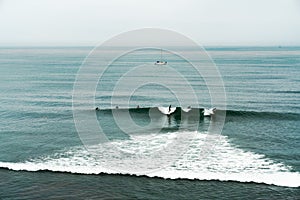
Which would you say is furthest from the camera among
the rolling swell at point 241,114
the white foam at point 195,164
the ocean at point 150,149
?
the rolling swell at point 241,114

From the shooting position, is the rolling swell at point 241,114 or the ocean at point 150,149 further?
the rolling swell at point 241,114

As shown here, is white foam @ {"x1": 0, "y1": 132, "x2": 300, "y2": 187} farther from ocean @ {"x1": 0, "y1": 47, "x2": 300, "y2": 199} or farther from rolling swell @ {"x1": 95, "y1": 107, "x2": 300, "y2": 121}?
rolling swell @ {"x1": 95, "y1": 107, "x2": 300, "y2": 121}

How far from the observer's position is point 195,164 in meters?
32.5

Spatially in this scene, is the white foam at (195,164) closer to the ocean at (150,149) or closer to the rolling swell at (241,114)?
the ocean at (150,149)

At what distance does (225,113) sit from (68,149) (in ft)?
83.7

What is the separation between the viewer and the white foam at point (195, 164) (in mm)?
29353

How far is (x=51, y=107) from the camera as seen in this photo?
189 feet

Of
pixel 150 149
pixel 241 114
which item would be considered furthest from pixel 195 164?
pixel 241 114

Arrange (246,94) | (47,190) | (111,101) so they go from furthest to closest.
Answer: (246,94), (111,101), (47,190)

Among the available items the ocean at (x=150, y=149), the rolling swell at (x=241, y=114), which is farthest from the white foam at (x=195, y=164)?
the rolling swell at (x=241, y=114)

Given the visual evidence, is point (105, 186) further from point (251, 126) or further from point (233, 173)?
point (251, 126)

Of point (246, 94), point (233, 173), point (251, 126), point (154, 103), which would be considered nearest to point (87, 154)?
point (233, 173)

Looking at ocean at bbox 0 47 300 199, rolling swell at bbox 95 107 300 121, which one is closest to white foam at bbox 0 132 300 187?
ocean at bbox 0 47 300 199

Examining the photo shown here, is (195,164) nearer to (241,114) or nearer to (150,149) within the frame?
(150,149)
